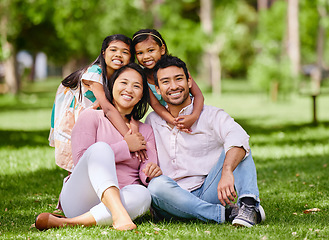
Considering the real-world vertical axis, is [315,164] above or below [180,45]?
below

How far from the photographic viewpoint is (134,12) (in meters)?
30.0

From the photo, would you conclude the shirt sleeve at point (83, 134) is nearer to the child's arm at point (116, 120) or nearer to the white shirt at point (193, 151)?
the child's arm at point (116, 120)

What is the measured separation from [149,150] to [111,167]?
53 centimetres

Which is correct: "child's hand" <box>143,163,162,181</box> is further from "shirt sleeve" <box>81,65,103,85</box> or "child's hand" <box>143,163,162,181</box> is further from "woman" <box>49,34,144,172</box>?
"shirt sleeve" <box>81,65,103,85</box>

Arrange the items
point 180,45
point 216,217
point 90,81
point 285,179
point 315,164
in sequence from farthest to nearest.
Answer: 1. point 180,45
2. point 315,164
3. point 285,179
4. point 90,81
5. point 216,217

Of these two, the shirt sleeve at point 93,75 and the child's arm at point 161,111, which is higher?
the shirt sleeve at point 93,75

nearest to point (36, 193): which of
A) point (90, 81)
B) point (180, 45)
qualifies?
point (90, 81)

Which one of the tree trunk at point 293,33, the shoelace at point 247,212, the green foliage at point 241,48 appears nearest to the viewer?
the shoelace at point 247,212

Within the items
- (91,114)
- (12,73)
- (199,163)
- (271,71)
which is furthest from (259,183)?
(12,73)

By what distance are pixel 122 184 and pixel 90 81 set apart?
102 cm

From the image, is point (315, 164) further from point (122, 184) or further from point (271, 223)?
point (122, 184)

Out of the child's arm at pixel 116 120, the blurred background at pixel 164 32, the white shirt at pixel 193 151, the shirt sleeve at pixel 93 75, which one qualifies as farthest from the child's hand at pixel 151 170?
the blurred background at pixel 164 32

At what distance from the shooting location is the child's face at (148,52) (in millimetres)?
4711

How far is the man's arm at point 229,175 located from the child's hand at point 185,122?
0.43 metres
